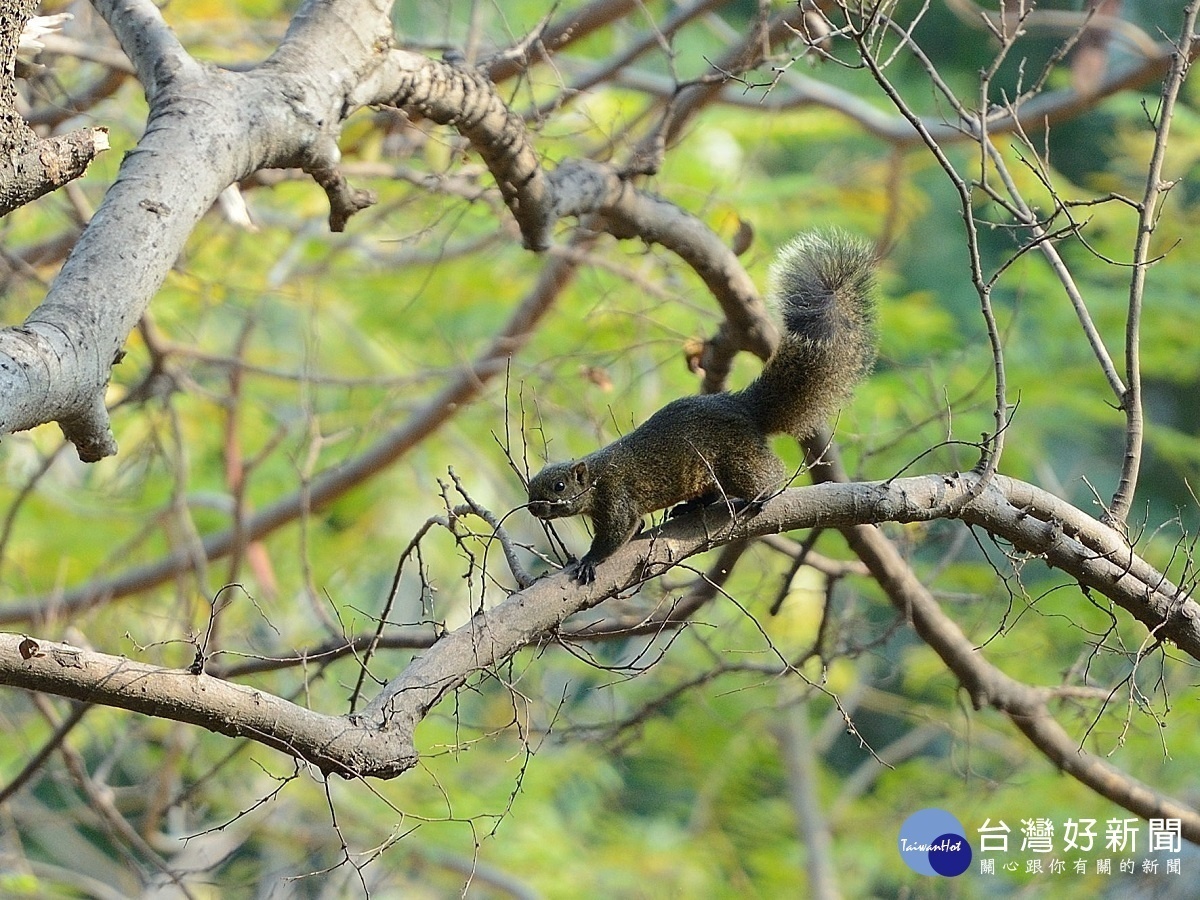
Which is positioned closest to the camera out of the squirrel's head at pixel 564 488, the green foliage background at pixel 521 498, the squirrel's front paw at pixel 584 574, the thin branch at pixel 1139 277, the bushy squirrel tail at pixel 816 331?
the squirrel's front paw at pixel 584 574

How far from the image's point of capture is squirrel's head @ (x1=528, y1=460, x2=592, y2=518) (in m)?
2.99

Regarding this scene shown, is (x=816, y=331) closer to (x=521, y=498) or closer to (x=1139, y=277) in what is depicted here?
(x=1139, y=277)

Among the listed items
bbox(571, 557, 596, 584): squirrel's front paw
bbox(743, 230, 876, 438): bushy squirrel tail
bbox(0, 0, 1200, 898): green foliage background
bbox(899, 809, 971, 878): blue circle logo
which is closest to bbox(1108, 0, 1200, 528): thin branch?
bbox(743, 230, 876, 438): bushy squirrel tail

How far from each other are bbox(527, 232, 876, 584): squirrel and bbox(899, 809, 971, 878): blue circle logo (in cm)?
308

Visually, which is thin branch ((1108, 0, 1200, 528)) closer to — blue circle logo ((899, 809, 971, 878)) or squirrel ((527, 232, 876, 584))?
squirrel ((527, 232, 876, 584))

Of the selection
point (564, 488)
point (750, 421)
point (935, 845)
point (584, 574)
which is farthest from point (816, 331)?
point (935, 845)

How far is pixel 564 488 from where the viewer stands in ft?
10.00

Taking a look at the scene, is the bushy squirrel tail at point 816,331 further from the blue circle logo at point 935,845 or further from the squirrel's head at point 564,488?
the blue circle logo at point 935,845

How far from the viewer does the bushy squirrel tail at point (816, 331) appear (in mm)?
3094

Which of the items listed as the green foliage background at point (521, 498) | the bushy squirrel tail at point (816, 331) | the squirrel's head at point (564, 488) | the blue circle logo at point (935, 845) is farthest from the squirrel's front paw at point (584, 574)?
the blue circle logo at point (935, 845)

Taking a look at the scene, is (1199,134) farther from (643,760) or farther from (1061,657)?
(643,760)

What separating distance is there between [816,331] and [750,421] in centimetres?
28

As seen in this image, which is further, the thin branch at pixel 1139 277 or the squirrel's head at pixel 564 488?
the squirrel's head at pixel 564 488

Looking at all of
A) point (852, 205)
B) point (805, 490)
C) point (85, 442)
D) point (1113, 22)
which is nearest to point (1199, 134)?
point (1113, 22)
